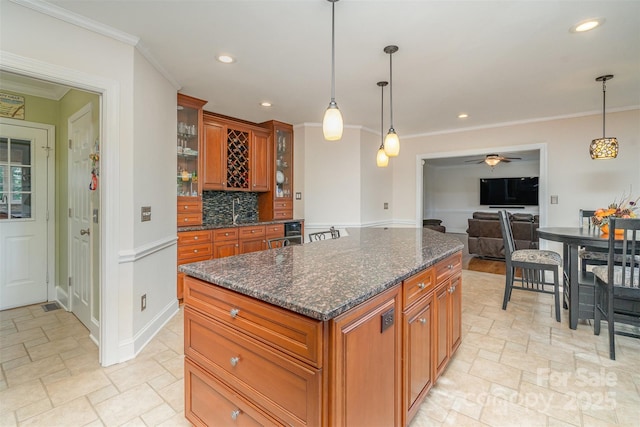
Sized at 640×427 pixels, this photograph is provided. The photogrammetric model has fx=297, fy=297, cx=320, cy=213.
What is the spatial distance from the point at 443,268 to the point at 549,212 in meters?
3.61

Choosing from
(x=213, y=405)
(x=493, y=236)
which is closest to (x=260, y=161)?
(x=213, y=405)

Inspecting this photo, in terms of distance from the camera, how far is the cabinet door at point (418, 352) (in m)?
1.45

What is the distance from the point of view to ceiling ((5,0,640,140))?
6.40 ft

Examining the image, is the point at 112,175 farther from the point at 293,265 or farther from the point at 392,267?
the point at 392,267

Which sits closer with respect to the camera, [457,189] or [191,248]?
[191,248]

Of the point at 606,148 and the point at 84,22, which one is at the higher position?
the point at 84,22

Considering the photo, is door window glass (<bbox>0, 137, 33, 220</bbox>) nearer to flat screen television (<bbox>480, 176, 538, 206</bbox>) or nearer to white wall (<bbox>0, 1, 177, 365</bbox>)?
white wall (<bbox>0, 1, 177, 365</bbox>)

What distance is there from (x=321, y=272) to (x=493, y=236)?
18.4 ft

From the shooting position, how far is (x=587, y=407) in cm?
172

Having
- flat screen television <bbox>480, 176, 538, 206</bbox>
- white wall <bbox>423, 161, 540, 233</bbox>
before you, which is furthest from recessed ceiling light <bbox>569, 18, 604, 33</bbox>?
white wall <bbox>423, 161, 540, 233</bbox>

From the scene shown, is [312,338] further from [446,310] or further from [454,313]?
[454,313]

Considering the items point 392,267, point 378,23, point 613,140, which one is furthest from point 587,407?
point 613,140

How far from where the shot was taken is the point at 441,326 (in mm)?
1871

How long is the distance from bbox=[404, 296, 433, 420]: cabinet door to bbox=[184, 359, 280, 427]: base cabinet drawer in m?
0.71
